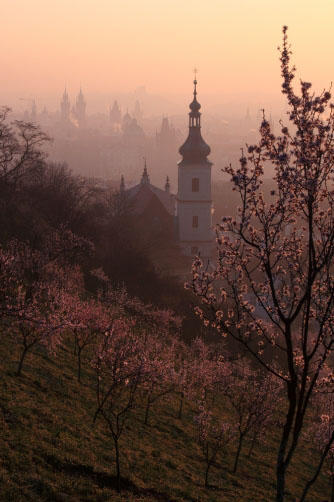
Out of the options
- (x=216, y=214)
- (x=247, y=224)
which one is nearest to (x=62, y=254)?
(x=247, y=224)

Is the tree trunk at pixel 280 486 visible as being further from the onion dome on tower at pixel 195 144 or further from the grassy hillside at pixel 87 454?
the onion dome on tower at pixel 195 144

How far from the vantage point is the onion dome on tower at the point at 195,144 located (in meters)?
84.3

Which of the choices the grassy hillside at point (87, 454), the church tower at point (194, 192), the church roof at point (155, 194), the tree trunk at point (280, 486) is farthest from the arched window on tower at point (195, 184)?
the tree trunk at point (280, 486)

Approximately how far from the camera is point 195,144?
8612cm

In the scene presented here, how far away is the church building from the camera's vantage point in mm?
86062

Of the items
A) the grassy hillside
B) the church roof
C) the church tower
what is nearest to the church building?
the church tower

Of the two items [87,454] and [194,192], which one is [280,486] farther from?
[194,192]

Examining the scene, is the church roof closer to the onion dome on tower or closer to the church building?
the church building

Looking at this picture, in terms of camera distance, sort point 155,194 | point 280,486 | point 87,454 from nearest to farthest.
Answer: point 280,486 → point 87,454 → point 155,194

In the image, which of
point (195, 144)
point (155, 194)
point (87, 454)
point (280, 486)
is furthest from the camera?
point (155, 194)

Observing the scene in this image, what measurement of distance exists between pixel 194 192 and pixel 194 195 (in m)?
0.52

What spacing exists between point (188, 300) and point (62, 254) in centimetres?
1696

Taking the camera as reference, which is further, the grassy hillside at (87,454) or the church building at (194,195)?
the church building at (194,195)

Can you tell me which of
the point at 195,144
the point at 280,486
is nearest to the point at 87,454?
the point at 280,486
